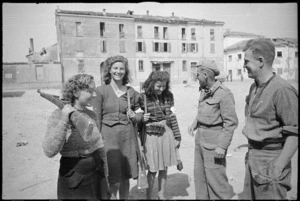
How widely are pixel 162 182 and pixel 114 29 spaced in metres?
31.2

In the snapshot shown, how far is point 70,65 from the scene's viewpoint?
29.7m

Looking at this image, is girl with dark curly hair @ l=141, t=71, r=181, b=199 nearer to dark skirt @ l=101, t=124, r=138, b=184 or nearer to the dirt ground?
dark skirt @ l=101, t=124, r=138, b=184

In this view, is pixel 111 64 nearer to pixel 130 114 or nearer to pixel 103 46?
pixel 130 114

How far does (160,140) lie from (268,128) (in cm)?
142

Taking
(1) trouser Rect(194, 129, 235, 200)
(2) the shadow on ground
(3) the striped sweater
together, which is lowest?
(2) the shadow on ground

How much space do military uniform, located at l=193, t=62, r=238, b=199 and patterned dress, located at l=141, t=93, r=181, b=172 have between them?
0.40 m

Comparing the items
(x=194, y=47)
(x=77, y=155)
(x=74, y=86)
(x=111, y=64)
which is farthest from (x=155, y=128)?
(x=194, y=47)

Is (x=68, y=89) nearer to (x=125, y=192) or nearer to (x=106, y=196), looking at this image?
(x=106, y=196)

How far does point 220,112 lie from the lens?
8.64ft

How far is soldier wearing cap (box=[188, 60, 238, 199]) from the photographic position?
2531 mm

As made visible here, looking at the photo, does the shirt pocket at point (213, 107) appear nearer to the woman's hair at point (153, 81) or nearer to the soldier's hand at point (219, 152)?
the soldier's hand at point (219, 152)

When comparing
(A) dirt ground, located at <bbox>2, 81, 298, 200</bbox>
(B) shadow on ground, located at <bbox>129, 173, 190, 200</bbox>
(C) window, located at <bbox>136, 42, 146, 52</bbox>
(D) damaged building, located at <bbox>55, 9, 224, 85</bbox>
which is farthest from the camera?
(C) window, located at <bbox>136, 42, 146, 52</bbox>

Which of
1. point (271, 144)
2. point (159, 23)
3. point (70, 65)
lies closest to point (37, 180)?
point (271, 144)

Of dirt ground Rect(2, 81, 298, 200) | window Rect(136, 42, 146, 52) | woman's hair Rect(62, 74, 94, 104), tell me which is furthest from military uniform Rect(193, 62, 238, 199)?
window Rect(136, 42, 146, 52)
